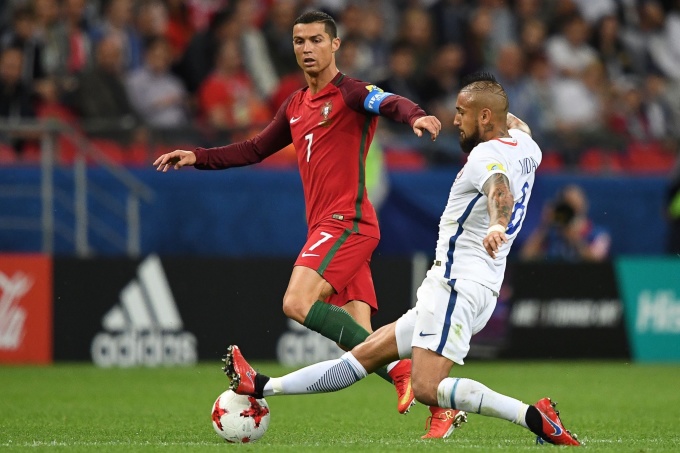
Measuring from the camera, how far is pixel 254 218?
14523 millimetres

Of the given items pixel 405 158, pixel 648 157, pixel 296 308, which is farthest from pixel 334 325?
pixel 648 157

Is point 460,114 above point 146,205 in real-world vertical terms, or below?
above

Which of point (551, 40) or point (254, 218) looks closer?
point (254, 218)

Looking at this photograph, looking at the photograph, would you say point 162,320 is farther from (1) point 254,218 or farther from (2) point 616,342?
(2) point 616,342

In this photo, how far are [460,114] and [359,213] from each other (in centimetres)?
135

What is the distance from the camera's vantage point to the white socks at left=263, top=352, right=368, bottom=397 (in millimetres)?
7387

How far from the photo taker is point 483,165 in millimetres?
6734

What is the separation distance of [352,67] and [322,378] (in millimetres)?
8624

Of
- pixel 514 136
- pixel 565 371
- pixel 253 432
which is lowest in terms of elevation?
pixel 565 371

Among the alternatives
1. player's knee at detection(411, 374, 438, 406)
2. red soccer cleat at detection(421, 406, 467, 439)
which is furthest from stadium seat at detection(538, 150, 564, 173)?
player's knee at detection(411, 374, 438, 406)

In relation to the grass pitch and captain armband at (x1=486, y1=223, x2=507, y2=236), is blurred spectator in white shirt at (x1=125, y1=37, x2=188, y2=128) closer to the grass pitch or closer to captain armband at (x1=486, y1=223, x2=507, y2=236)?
the grass pitch

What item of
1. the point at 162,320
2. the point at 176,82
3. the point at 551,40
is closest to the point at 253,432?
the point at 162,320

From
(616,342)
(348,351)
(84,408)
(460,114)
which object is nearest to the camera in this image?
(460,114)

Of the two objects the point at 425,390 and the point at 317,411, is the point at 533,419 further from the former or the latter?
the point at 317,411
